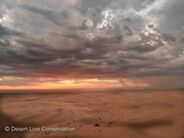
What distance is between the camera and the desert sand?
750cm

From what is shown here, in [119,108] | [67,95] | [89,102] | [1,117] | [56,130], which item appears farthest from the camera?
[67,95]

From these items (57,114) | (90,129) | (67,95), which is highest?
(67,95)

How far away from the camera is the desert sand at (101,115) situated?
750 centimetres

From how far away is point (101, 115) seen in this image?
8.74 metres

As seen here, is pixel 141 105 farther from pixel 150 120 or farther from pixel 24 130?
pixel 24 130

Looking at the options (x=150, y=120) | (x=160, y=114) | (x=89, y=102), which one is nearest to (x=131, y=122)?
(x=150, y=120)

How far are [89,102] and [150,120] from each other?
9.79ft

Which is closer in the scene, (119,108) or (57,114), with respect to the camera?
(57,114)

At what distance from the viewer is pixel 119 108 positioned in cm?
959

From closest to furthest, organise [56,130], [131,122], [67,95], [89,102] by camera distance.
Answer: [56,130] → [131,122] → [89,102] → [67,95]

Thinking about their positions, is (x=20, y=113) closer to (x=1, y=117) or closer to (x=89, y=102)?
(x=1, y=117)

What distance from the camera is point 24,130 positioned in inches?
303

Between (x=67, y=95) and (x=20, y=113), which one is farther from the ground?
(x=67, y=95)

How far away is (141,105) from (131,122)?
1960 mm
